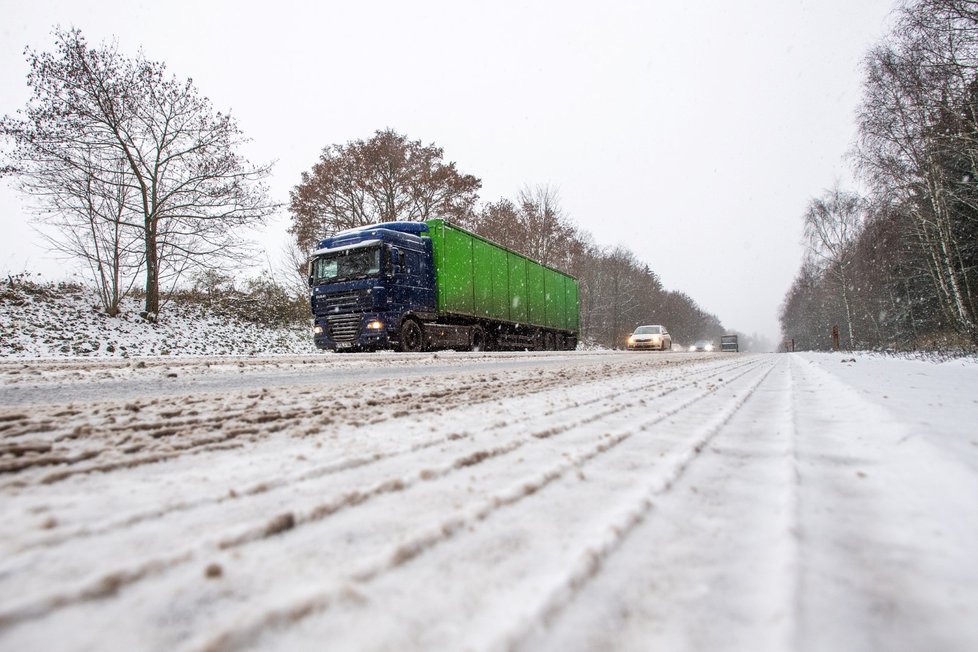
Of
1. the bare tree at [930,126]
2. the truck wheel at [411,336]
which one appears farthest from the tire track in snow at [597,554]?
the bare tree at [930,126]

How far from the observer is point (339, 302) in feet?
36.4

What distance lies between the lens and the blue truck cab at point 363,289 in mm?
10734

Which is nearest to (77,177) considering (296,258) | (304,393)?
(296,258)

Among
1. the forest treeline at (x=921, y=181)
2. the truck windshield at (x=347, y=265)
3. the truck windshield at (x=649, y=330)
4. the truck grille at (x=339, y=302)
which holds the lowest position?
the truck windshield at (x=649, y=330)

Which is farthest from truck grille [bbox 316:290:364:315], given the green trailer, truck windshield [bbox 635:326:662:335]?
truck windshield [bbox 635:326:662:335]

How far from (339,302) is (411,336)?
197cm

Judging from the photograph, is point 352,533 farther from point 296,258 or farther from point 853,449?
point 296,258

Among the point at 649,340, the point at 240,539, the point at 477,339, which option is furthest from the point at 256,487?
the point at 649,340

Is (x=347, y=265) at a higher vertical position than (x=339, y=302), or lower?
higher

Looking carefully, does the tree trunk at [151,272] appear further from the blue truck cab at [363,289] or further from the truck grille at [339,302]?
the truck grille at [339,302]

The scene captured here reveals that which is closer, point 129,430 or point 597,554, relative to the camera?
point 597,554

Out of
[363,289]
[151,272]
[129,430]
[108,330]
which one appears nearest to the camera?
[129,430]

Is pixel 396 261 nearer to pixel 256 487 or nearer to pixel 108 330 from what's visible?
pixel 108 330

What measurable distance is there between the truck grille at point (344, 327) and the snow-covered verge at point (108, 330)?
171 inches
